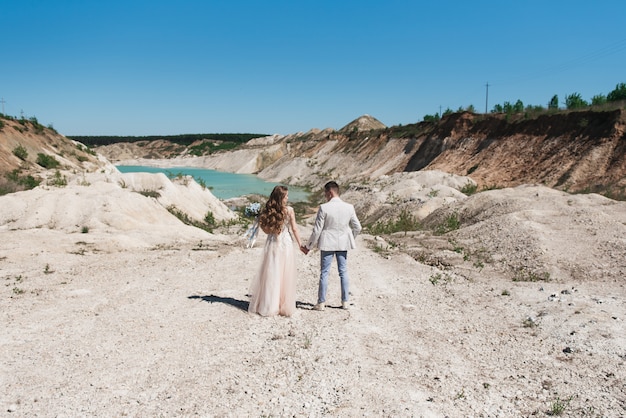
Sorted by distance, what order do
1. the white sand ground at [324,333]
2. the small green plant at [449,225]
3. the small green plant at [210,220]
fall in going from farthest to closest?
the small green plant at [210,220] < the small green plant at [449,225] < the white sand ground at [324,333]

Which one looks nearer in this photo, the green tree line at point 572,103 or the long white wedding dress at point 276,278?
→ the long white wedding dress at point 276,278

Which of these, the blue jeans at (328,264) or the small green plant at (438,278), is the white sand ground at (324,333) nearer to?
the small green plant at (438,278)

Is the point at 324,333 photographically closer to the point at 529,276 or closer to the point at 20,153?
the point at 529,276

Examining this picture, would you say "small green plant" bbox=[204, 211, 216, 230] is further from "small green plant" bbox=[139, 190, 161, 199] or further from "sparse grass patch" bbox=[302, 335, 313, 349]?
"sparse grass patch" bbox=[302, 335, 313, 349]

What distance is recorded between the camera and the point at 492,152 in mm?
37219

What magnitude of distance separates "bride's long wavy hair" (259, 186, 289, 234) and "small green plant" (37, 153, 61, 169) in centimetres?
3125

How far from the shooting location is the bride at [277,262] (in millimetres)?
7051

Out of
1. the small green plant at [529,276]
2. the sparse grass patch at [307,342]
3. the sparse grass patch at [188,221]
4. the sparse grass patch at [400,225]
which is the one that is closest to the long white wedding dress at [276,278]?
the sparse grass patch at [307,342]

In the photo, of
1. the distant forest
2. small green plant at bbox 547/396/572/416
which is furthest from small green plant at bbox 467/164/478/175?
the distant forest

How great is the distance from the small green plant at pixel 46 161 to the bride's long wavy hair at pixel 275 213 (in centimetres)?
3125

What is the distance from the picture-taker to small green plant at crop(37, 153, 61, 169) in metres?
32.9

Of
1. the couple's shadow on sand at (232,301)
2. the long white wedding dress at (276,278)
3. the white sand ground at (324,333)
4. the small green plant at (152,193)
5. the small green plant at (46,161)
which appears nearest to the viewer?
the white sand ground at (324,333)

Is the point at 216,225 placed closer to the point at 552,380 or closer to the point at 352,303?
the point at 352,303

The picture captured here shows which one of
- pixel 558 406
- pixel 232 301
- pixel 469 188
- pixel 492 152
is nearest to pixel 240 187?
pixel 492 152
